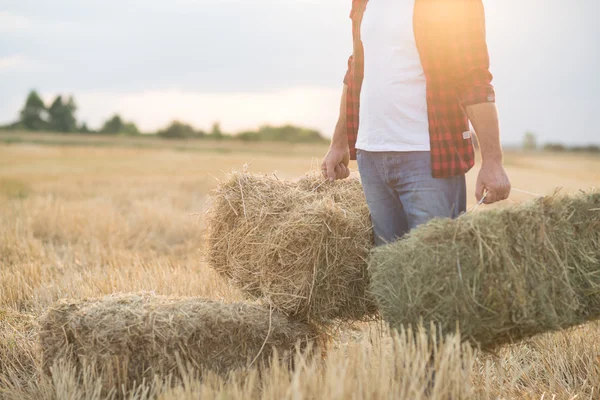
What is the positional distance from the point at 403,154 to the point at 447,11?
70 centimetres

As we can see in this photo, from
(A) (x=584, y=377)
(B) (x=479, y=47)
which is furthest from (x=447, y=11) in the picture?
(A) (x=584, y=377)

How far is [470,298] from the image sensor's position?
253cm

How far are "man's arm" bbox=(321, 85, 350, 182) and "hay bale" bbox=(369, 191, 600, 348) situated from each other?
117 centimetres

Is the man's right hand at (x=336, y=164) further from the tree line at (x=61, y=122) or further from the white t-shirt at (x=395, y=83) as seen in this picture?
the tree line at (x=61, y=122)

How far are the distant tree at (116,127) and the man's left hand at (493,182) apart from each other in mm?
80441

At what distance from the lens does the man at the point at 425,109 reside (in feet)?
9.00

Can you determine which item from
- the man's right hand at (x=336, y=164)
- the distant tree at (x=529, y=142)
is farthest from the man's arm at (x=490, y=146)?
the distant tree at (x=529, y=142)

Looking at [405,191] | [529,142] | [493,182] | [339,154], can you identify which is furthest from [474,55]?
[529,142]

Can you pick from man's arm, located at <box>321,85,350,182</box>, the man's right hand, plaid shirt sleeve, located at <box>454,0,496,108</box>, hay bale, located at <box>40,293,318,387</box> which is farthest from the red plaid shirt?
hay bale, located at <box>40,293,318,387</box>

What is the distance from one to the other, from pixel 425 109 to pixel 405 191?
419mm

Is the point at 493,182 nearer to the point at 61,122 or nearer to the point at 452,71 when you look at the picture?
the point at 452,71

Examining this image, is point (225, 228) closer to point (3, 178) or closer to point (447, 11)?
point (447, 11)

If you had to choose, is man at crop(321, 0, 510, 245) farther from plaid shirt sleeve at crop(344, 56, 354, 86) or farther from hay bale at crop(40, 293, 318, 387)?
hay bale at crop(40, 293, 318, 387)

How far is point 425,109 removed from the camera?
291 centimetres
